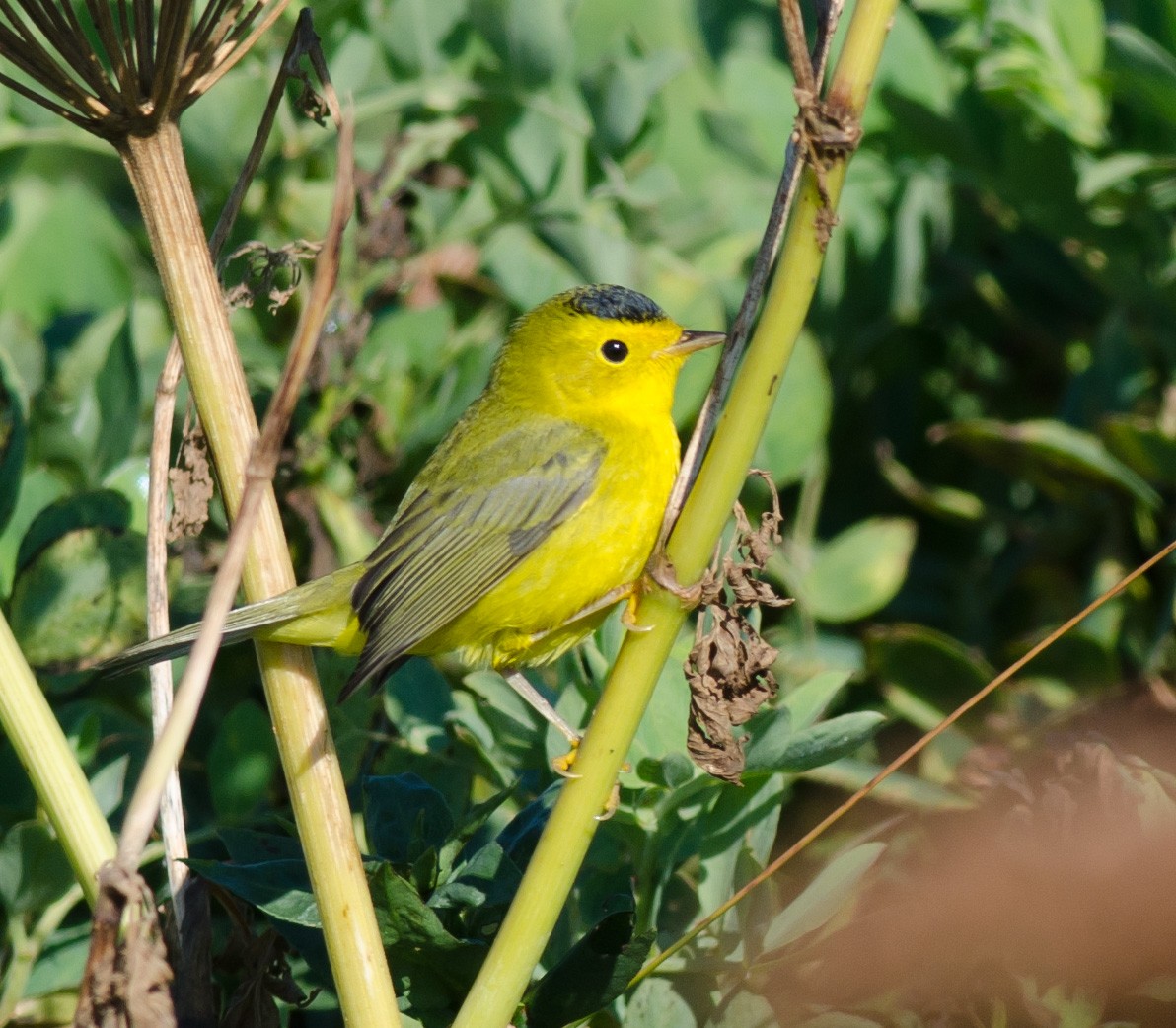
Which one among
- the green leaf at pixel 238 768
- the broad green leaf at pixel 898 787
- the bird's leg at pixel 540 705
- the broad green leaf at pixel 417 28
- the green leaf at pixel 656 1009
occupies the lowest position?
the green leaf at pixel 656 1009

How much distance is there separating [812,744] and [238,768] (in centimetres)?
99

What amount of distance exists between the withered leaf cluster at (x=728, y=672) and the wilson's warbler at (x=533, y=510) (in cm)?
50

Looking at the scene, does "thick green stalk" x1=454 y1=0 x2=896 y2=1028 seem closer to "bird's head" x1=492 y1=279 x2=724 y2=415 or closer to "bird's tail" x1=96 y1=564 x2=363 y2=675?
"bird's tail" x1=96 y1=564 x2=363 y2=675

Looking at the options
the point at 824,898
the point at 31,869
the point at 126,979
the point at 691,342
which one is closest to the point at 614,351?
the point at 691,342

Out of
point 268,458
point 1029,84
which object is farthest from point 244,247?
point 1029,84

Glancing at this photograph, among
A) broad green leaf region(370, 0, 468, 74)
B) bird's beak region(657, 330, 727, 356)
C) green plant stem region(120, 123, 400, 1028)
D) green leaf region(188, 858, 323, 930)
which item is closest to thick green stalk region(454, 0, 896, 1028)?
green plant stem region(120, 123, 400, 1028)

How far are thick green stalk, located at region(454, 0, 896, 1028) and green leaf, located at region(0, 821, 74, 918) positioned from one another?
2.46 ft

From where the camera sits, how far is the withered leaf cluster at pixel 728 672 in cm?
161

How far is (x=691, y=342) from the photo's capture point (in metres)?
2.72

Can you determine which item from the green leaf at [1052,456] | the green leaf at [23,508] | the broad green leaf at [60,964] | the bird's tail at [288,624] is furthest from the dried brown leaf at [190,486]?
the green leaf at [1052,456]

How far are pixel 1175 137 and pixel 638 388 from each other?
1.14 meters

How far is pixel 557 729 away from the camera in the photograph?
6.59ft

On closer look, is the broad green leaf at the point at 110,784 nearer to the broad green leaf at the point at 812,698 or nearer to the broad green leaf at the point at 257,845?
the broad green leaf at the point at 257,845

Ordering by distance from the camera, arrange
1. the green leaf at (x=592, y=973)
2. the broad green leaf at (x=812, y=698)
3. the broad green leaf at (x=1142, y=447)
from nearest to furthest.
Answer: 1. the green leaf at (x=592, y=973)
2. the broad green leaf at (x=812, y=698)
3. the broad green leaf at (x=1142, y=447)
